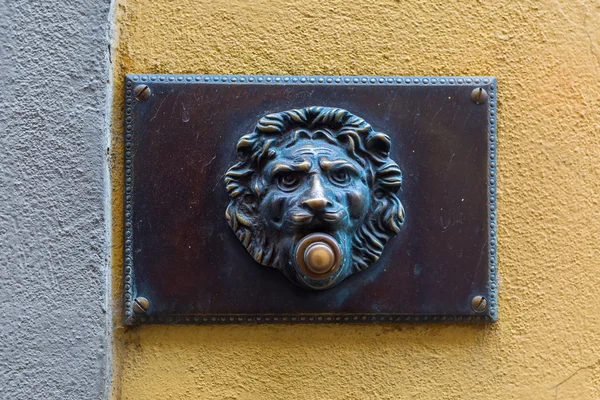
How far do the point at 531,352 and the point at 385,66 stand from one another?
0.44m

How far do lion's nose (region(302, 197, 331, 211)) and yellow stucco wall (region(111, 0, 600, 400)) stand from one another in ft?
0.65

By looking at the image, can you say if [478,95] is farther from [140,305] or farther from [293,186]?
[140,305]

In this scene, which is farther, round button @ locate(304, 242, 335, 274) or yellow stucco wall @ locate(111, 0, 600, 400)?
yellow stucco wall @ locate(111, 0, 600, 400)

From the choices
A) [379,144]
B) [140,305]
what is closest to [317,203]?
[379,144]

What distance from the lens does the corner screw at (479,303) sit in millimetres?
782

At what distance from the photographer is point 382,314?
2.54 ft

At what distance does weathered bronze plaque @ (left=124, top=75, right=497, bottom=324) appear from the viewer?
75 centimetres

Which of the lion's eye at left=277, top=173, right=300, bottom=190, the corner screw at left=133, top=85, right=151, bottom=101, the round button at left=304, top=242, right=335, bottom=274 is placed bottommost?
the round button at left=304, top=242, right=335, bottom=274

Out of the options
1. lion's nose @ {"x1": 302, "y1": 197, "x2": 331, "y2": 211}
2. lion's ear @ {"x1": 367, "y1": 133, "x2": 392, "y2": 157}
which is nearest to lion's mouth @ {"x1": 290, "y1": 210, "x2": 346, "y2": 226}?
lion's nose @ {"x1": 302, "y1": 197, "x2": 331, "y2": 211}

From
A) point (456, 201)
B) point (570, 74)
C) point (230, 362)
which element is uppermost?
point (570, 74)

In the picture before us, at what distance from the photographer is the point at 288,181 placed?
721 mm

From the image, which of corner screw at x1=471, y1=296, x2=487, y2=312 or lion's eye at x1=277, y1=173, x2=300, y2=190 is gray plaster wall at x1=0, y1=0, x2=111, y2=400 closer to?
lion's eye at x1=277, y1=173, x2=300, y2=190

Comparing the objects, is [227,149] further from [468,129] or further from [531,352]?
[531,352]

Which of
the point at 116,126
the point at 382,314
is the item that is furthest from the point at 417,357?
the point at 116,126
